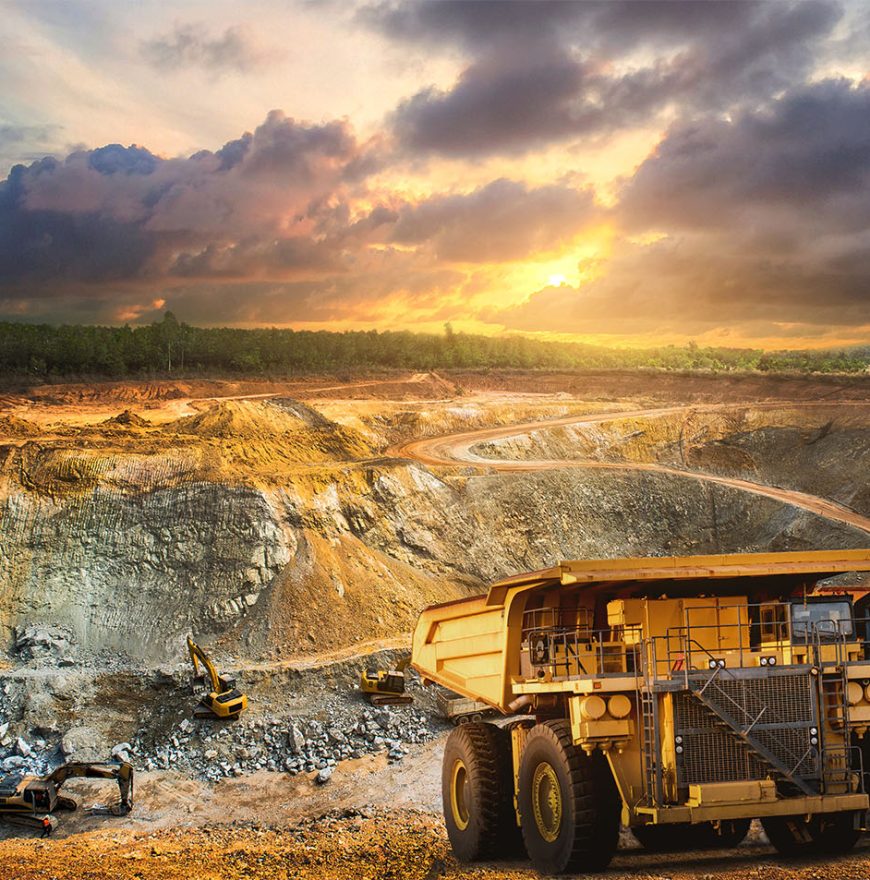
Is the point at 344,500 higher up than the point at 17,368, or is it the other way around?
the point at 17,368

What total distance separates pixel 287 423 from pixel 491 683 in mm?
36108

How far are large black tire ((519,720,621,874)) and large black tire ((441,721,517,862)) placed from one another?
1.24 m

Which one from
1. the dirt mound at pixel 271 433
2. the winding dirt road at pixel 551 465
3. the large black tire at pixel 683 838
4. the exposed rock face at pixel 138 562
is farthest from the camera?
the winding dirt road at pixel 551 465

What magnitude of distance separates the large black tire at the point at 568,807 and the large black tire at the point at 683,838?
202 centimetres

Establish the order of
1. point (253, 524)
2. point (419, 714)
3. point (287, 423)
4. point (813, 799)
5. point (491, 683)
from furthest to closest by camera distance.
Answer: point (287, 423), point (253, 524), point (419, 714), point (491, 683), point (813, 799)

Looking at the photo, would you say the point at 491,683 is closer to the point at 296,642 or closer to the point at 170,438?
the point at 296,642

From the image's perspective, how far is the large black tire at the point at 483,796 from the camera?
14.5 m

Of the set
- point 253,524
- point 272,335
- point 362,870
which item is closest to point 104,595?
point 253,524

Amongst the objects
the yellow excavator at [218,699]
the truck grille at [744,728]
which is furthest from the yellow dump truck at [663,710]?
the yellow excavator at [218,699]

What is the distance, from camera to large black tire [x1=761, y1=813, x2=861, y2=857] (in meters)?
13.2

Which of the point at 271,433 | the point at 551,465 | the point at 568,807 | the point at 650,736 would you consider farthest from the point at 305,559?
the point at 650,736

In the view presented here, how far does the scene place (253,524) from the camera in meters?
36.3

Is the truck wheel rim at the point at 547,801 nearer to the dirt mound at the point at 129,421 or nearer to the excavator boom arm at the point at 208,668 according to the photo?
the excavator boom arm at the point at 208,668

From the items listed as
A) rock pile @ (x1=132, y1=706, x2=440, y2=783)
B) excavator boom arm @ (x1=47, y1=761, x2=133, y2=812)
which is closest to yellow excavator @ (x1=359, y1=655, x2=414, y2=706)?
rock pile @ (x1=132, y1=706, x2=440, y2=783)
